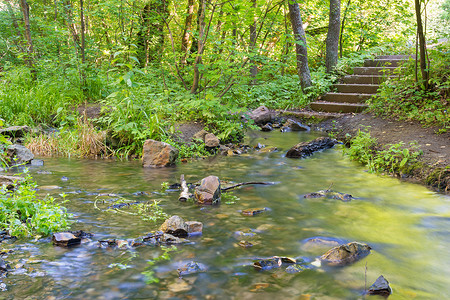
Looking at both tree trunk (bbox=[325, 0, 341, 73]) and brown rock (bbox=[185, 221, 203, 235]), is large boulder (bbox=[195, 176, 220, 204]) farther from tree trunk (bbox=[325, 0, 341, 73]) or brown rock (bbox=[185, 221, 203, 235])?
tree trunk (bbox=[325, 0, 341, 73])

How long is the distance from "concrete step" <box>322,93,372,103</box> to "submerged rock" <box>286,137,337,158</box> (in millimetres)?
4094

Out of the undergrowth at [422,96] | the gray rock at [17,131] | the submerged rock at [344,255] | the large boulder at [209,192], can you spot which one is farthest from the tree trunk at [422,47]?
the gray rock at [17,131]

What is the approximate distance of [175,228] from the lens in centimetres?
345

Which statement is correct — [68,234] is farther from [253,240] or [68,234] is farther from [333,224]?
[333,224]

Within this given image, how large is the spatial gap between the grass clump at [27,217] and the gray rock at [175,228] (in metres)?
0.93

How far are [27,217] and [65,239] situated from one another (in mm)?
569

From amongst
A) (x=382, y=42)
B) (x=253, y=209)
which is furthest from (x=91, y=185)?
(x=382, y=42)

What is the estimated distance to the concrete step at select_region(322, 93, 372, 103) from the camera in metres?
11.9

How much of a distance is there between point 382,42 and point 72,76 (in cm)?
1428

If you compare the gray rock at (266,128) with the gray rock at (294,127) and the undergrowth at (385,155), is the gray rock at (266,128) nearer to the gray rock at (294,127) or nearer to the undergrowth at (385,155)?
the gray rock at (294,127)

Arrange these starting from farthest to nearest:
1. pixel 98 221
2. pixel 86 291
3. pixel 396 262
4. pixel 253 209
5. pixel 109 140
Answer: pixel 109 140 → pixel 253 209 → pixel 98 221 → pixel 396 262 → pixel 86 291

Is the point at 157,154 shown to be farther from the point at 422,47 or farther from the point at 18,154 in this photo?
the point at 422,47

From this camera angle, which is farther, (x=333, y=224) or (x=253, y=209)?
(x=253, y=209)

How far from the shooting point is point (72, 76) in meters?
10.6
